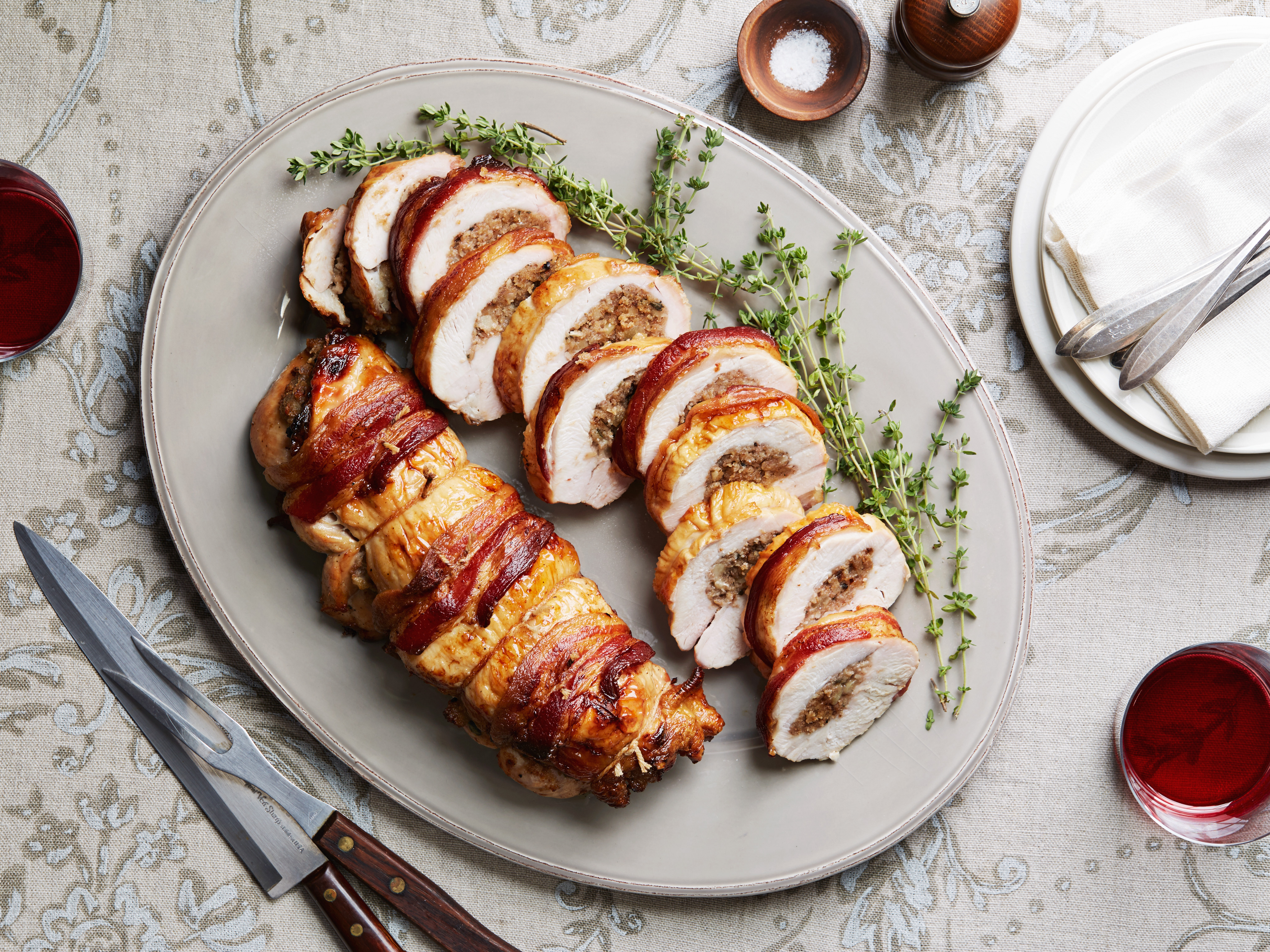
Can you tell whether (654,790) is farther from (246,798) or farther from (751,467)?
(246,798)

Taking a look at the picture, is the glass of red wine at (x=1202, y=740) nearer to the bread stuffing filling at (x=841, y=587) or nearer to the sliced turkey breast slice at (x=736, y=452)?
the bread stuffing filling at (x=841, y=587)

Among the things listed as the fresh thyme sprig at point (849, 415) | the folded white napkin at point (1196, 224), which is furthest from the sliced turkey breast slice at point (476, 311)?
the folded white napkin at point (1196, 224)

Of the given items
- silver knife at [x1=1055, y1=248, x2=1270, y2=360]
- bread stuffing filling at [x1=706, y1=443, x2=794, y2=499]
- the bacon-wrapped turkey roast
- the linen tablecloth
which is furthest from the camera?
the linen tablecloth

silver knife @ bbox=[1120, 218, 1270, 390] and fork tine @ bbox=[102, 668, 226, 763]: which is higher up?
fork tine @ bbox=[102, 668, 226, 763]

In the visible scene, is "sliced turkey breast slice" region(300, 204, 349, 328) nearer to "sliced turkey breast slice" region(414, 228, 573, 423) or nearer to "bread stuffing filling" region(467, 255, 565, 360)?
"sliced turkey breast slice" region(414, 228, 573, 423)

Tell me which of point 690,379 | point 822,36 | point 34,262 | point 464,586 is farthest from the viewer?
point 822,36

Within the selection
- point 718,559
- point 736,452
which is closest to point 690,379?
point 736,452

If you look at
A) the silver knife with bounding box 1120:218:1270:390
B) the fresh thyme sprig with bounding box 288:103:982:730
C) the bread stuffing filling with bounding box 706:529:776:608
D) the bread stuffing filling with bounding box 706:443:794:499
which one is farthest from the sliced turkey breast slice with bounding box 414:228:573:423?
the silver knife with bounding box 1120:218:1270:390
